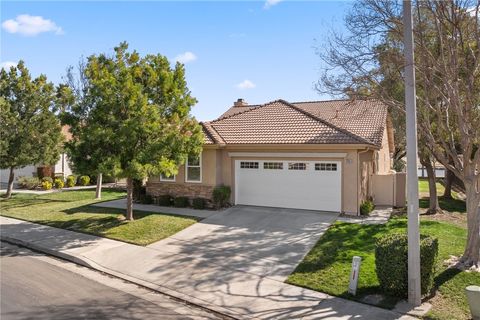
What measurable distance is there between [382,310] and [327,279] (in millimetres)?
1722

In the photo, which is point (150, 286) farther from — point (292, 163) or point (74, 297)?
point (292, 163)

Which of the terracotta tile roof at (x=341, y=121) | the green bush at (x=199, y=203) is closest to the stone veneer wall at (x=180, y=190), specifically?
the green bush at (x=199, y=203)

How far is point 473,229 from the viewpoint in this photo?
962 centimetres

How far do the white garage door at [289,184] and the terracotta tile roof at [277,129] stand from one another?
955 mm

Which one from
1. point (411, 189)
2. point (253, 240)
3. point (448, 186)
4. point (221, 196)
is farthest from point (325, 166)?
point (448, 186)

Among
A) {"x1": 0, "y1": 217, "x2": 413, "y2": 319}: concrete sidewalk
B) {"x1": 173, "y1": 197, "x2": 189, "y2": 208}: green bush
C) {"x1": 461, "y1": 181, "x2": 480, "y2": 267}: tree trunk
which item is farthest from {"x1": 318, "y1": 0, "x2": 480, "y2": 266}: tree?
{"x1": 173, "y1": 197, "x2": 189, "y2": 208}: green bush

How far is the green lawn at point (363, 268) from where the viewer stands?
7875mm

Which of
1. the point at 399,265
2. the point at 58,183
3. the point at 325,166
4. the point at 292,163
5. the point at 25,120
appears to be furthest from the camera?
the point at 58,183

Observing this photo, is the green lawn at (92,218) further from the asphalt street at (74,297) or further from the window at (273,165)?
the window at (273,165)

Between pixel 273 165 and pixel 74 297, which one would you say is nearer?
pixel 74 297

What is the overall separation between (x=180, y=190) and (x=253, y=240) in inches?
272

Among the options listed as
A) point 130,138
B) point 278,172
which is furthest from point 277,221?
point 130,138

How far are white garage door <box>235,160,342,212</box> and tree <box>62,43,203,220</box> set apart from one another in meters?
3.27

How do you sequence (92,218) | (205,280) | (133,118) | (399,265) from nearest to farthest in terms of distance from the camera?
(399,265), (205,280), (133,118), (92,218)
